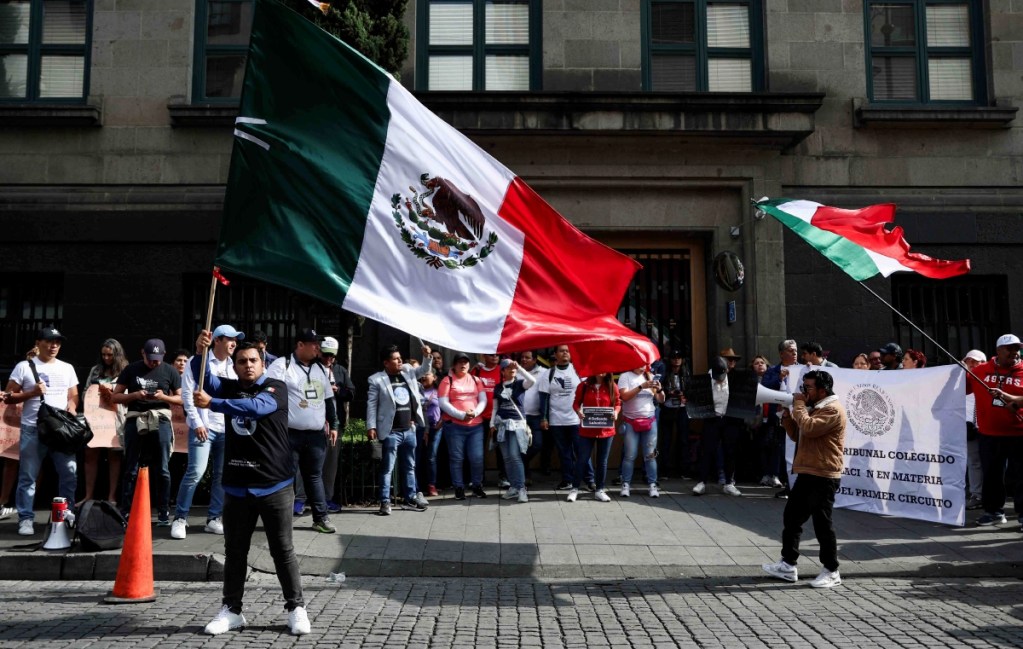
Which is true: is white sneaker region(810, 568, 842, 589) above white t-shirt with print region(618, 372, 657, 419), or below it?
below

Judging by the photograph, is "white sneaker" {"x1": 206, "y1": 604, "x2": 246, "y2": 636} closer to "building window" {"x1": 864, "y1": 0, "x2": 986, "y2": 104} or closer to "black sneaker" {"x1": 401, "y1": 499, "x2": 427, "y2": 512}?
"black sneaker" {"x1": 401, "y1": 499, "x2": 427, "y2": 512}

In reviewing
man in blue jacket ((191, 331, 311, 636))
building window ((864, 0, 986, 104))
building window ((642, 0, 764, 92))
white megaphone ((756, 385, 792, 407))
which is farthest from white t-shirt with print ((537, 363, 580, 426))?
building window ((864, 0, 986, 104))

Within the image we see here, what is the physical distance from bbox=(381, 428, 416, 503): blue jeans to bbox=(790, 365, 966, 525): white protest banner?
16.6ft

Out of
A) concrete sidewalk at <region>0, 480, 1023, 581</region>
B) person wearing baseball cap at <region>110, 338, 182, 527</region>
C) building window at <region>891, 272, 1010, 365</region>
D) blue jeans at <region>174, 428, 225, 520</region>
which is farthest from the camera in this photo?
building window at <region>891, 272, 1010, 365</region>

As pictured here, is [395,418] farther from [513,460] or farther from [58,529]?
[58,529]

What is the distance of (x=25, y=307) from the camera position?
13.6 m

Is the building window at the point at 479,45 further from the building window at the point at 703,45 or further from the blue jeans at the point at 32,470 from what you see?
the blue jeans at the point at 32,470

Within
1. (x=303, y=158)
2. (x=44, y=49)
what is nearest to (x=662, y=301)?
(x=303, y=158)

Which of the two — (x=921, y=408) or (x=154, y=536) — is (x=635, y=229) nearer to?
(x=921, y=408)

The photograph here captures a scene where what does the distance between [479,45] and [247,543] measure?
1017cm

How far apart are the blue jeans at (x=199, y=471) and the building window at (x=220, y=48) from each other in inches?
265

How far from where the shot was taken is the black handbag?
9062 mm

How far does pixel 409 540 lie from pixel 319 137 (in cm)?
426


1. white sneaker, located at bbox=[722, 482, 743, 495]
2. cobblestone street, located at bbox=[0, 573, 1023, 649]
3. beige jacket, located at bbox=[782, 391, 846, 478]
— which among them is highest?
beige jacket, located at bbox=[782, 391, 846, 478]
